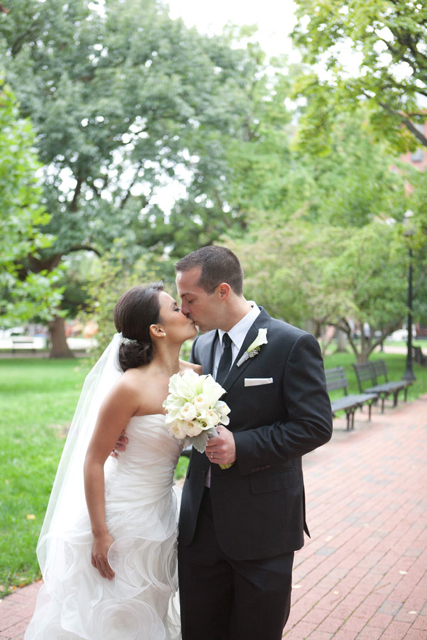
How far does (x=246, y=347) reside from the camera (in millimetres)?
2990

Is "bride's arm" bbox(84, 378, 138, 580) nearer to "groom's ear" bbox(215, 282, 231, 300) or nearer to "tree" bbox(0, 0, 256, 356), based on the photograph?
"groom's ear" bbox(215, 282, 231, 300)

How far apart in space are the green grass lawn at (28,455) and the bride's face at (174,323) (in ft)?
9.70

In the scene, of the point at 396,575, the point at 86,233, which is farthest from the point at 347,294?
the point at 396,575

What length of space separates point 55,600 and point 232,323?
1.61 m

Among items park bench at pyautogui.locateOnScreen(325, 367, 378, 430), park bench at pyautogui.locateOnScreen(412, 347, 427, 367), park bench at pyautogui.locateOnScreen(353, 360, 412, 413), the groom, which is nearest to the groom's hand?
the groom

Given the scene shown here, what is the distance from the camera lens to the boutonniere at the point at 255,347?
9.53ft

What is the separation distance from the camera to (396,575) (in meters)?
5.35

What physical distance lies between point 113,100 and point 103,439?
2198cm

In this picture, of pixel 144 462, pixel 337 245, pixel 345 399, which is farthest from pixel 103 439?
pixel 337 245

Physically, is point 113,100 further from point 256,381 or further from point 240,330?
point 256,381

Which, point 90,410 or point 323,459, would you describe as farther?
point 323,459

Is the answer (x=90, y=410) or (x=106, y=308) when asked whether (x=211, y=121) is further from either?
(x=90, y=410)

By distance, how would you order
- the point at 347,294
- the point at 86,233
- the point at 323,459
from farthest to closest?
1. the point at 86,233
2. the point at 347,294
3. the point at 323,459

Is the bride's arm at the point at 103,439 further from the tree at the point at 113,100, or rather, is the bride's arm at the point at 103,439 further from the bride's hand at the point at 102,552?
the tree at the point at 113,100
